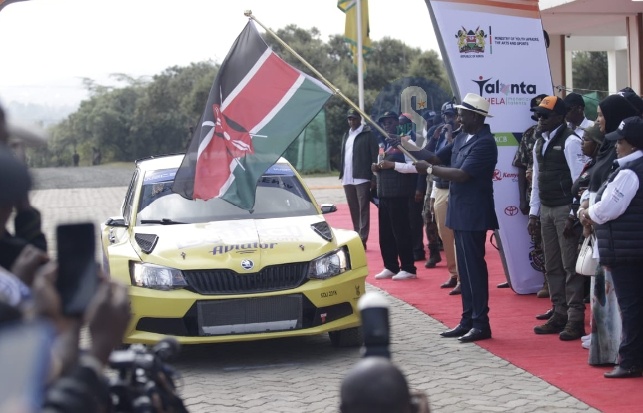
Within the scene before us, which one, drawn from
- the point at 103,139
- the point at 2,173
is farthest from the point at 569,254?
the point at 103,139

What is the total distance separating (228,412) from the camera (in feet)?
23.3

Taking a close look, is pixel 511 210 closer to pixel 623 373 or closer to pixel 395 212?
pixel 395 212

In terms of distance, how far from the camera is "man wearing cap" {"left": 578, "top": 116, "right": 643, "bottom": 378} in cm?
730

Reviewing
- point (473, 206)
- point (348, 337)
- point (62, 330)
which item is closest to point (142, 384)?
point (62, 330)

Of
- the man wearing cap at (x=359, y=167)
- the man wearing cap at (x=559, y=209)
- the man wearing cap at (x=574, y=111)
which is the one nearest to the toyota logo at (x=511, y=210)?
the man wearing cap at (x=559, y=209)

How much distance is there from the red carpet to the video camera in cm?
447

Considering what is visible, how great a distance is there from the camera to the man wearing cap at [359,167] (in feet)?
49.0

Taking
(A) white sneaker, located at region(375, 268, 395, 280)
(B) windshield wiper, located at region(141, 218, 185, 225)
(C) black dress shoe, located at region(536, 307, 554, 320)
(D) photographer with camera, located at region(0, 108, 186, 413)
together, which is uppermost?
(D) photographer with camera, located at region(0, 108, 186, 413)

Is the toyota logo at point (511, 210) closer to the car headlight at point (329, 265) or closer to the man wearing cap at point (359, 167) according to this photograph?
the car headlight at point (329, 265)

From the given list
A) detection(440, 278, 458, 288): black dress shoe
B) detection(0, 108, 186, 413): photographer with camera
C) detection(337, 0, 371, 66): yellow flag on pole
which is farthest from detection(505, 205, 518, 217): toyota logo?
detection(337, 0, 371, 66): yellow flag on pole

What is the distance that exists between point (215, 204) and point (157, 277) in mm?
1329

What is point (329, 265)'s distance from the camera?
8578 mm

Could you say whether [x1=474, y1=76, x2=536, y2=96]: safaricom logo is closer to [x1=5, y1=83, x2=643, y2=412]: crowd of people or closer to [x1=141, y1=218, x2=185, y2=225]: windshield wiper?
[x1=5, y1=83, x2=643, y2=412]: crowd of people

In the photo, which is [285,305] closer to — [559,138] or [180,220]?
[180,220]
